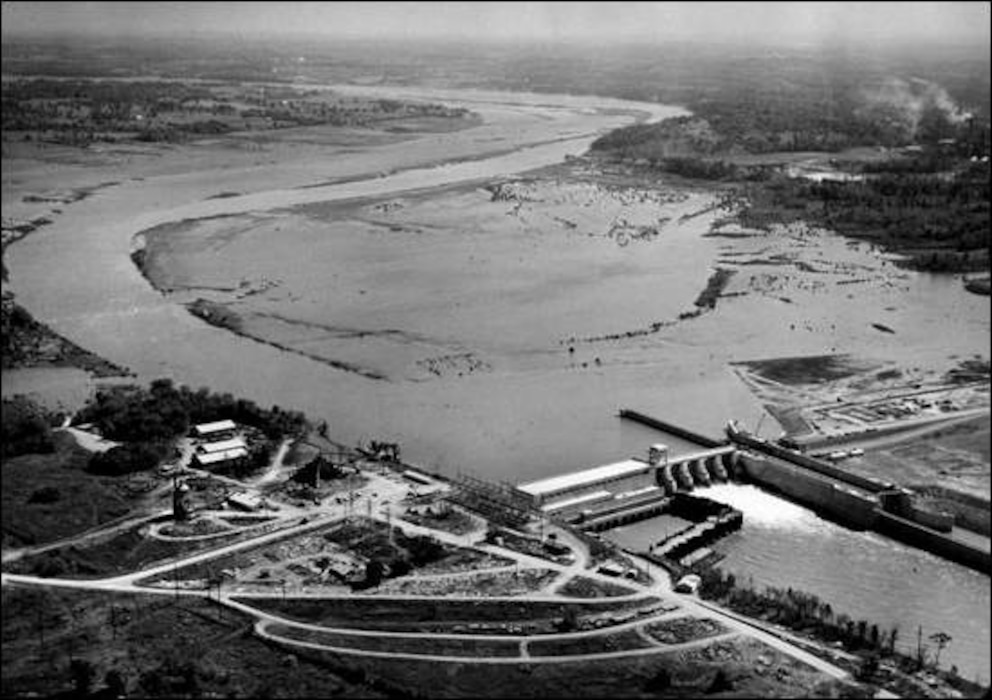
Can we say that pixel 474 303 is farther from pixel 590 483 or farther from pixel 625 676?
pixel 625 676

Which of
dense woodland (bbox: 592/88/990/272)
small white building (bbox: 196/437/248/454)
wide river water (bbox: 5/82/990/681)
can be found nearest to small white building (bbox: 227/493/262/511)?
small white building (bbox: 196/437/248/454)

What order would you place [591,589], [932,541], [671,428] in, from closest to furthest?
[591,589] → [932,541] → [671,428]

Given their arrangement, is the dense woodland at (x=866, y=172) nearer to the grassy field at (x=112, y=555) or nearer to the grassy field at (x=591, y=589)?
the grassy field at (x=591, y=589)

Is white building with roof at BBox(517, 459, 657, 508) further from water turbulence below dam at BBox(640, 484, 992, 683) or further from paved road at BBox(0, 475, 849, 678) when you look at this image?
paved road at BBox(0, 475, 849, 678)

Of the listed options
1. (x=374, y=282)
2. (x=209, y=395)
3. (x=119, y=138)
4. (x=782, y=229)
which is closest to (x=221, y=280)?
(x=374, y=282)

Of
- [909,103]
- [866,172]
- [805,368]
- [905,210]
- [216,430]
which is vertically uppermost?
[909,103]

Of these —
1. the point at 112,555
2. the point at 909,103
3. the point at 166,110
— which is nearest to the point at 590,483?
the point at 112,555

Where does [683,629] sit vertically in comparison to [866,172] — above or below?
below
